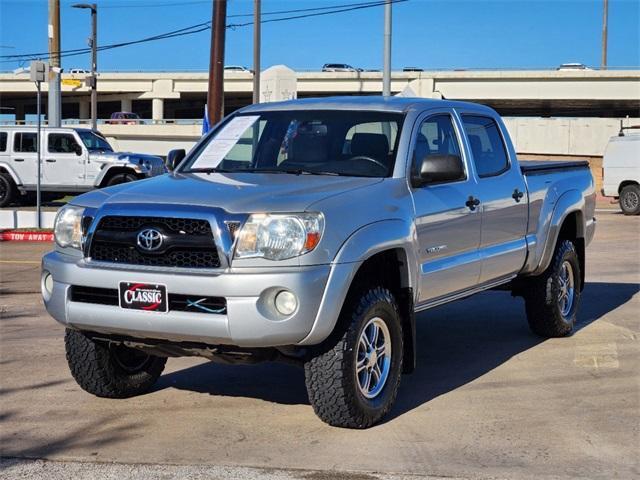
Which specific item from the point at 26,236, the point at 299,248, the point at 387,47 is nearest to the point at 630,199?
the point at 387,47

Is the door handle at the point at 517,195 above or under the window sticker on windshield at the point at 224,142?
under

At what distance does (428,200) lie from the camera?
6195mm

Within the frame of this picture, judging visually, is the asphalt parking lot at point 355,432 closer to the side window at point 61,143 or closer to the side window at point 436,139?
the side window at point 436,139

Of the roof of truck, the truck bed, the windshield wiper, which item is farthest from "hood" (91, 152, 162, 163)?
the windshield wiper

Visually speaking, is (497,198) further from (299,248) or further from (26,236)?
(26,236)

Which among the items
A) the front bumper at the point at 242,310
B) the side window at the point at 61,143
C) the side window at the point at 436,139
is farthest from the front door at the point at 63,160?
the front bumper at the point at 242,310

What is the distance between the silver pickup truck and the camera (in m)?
5.09

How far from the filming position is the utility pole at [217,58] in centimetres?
1994

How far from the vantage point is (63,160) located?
23.8m

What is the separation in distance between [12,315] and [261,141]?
385 cm

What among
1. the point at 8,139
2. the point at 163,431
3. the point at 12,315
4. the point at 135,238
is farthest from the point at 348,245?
the point at 8,139

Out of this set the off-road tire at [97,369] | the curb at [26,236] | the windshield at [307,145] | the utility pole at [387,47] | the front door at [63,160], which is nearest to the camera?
the off-road tire at [97,369]

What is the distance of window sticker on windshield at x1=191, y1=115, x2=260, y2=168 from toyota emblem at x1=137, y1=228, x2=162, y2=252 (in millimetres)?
1411

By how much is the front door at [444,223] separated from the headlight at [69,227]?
2021 mm
